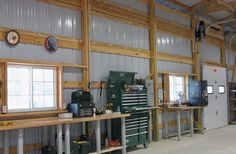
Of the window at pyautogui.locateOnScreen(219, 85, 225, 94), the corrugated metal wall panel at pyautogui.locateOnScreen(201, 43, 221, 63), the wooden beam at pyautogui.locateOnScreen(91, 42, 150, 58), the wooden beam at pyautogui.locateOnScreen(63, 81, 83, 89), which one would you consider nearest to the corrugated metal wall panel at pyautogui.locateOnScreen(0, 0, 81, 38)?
the wooden beam at pyautogui.locateOnScreen(91, 42, 150, 58)

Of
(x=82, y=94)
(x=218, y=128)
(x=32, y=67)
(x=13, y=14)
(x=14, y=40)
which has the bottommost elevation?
(x=218, y=128)

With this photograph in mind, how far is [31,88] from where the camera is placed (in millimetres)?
4879

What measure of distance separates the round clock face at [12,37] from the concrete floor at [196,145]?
317 centimetres

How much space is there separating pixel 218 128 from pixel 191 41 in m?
3.07

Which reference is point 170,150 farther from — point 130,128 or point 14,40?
point 14,40

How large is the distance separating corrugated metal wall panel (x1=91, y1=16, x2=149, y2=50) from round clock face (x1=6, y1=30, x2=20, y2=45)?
1.73 m

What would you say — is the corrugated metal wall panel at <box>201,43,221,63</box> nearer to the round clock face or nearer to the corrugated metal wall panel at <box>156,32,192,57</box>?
the corrugated metal wall panel at <box>156,32,192,57</box>

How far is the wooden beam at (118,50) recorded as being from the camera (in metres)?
6.07

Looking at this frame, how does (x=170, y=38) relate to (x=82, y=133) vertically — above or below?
above

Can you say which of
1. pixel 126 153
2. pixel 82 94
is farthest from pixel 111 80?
pixel 126 153

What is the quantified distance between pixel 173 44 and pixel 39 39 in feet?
14.9

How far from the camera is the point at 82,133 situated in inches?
221

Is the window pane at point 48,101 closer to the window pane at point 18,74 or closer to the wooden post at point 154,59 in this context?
the window pane at point 18,74

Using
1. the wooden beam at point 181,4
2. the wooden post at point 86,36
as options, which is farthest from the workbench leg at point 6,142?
the wooden beam at point 181,4
